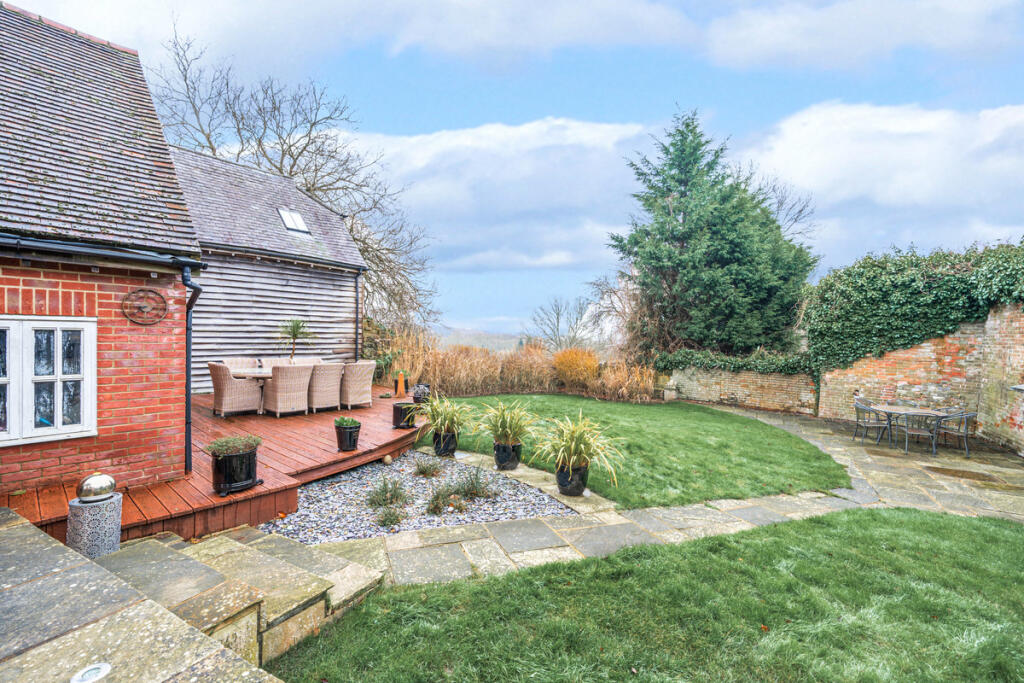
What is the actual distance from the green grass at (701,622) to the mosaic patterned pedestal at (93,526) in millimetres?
1402

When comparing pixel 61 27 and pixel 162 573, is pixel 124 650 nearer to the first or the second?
pixel 162 573

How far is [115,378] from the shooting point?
133 inches

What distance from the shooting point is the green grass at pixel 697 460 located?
14.9ft

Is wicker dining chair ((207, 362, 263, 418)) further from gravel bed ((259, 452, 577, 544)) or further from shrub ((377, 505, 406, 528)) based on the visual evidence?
shrub ((377, 505, 406, 528))

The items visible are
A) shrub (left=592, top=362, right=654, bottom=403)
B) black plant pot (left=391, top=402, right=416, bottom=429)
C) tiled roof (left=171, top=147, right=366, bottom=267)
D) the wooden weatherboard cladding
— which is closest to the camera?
black plant pot (left=391, top=402, right=416, bottom=429)

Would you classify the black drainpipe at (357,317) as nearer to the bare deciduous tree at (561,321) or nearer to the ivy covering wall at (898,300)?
the bare deciduous tree at (561,321)

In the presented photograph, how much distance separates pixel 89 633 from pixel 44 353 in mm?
2844

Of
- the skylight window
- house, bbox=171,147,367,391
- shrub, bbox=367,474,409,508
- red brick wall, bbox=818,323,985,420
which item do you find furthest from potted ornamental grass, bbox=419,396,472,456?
red brick wall, bbox=818,323,985,420

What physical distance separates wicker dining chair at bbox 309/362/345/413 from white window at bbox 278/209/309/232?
5376 mm

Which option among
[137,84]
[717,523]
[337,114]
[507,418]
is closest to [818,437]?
[717,523]

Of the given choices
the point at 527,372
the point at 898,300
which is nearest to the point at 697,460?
the point at 527,372

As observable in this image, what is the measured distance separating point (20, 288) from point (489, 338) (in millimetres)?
10259

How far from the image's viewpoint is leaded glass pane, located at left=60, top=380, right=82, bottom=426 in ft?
10.5

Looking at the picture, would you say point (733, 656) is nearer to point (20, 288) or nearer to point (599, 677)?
point (599, 677)
